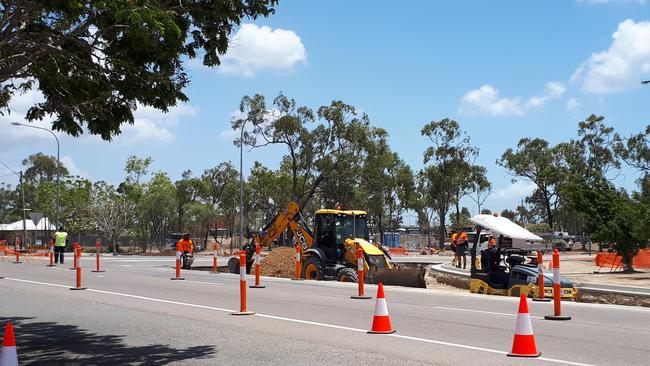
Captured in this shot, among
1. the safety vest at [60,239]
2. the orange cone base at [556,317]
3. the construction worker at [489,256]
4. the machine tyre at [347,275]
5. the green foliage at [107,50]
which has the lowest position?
the orange cone base at [556,317]

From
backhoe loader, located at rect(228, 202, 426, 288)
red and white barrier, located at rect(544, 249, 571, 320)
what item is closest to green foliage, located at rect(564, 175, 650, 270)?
backhoe loader, located at rect(228, 202, 426, 288)

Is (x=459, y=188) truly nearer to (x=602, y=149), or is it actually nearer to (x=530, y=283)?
(x=602, y=149)

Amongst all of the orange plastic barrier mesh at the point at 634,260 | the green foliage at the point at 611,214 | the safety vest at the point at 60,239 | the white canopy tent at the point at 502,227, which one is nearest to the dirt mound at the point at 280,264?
the safety vest at the point at 60,239

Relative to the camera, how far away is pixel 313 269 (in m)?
23.2

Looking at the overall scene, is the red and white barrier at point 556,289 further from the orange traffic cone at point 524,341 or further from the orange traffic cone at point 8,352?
the orange traffic cone at point 8,352

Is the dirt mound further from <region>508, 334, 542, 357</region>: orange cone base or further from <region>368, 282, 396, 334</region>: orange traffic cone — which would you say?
<region>508, 334, 542, 357</region>: orange cone base

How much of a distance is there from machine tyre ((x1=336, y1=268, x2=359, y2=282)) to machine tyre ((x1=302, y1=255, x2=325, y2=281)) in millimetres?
894

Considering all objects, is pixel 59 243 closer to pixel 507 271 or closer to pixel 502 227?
pixel 507 271

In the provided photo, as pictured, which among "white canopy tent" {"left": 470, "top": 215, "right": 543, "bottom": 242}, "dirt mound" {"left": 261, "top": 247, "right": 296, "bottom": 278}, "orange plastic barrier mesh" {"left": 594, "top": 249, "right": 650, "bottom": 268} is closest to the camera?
"white canopy tent" {"left": 470, "top": 215, "right": 543, "bottom": 242}

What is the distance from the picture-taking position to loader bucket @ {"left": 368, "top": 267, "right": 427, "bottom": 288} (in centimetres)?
2055

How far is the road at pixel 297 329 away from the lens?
883cm

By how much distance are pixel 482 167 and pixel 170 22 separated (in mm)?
70189

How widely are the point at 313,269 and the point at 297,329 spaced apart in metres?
11.9

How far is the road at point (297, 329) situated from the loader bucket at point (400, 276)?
2368 mm
